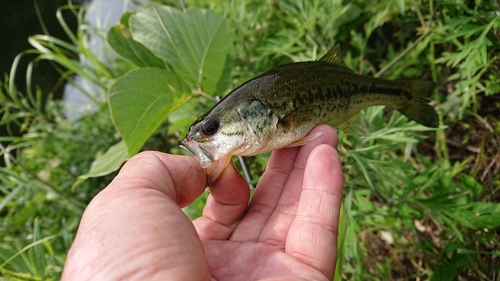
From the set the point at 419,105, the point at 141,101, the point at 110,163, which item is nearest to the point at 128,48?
the point at 141,101

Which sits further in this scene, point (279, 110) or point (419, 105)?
point (419, 105)

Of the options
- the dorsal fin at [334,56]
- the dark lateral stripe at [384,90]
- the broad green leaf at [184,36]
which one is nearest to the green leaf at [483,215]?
the dark lateral stripe at [384,90]

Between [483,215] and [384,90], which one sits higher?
[384,90]

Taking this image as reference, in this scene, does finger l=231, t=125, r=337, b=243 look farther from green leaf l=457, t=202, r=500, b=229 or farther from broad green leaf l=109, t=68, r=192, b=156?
green leaf l=457, t=202, r=500, b=229

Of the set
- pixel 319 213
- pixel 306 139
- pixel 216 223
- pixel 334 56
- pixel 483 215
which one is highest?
pixel 334 56

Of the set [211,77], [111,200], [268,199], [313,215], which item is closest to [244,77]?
[211,77]

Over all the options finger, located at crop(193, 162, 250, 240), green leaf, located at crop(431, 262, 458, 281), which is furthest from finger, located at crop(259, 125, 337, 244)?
green leaf, located at crop(431, 262, 458, 281)

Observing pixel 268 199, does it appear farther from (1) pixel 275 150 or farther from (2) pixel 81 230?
(2) pixel 81 230

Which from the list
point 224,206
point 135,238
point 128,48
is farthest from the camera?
point 128,48

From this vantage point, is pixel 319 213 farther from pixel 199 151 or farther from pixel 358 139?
pixel 358 139
